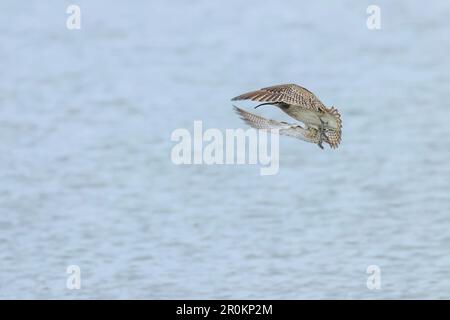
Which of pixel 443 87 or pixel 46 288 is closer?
pixel 46 288

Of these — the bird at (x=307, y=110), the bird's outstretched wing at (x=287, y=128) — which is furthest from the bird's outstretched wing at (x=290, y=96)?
the bird's outstretched wing at (x=287, y=128)

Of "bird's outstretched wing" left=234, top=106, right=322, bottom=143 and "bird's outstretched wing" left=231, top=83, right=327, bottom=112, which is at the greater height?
"bird's outstretched wing" left=231, top=83, right=327, bottom=112

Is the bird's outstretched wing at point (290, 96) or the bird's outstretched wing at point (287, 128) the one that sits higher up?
the bird's outstretched wing at point (290, 96)

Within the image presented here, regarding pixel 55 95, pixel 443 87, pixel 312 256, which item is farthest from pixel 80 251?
pixel 443 87

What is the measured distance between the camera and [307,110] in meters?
8.55

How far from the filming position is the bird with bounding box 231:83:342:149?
8523mm

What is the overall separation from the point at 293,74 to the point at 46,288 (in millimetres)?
4791

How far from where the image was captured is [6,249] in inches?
433

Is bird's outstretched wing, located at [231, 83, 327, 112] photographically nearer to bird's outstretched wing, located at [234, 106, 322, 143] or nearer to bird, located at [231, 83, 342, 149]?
bird, located at [231, 83, 342, 149]

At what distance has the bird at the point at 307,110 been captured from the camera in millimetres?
8523

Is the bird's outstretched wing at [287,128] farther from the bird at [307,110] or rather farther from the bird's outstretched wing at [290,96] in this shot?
the bird's outstretched wing at [290,96]

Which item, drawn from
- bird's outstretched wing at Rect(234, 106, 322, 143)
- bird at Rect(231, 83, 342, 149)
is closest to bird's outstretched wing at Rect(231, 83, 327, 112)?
bird at Rect(231, 83, 342, 149)

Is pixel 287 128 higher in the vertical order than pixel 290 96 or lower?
lower
